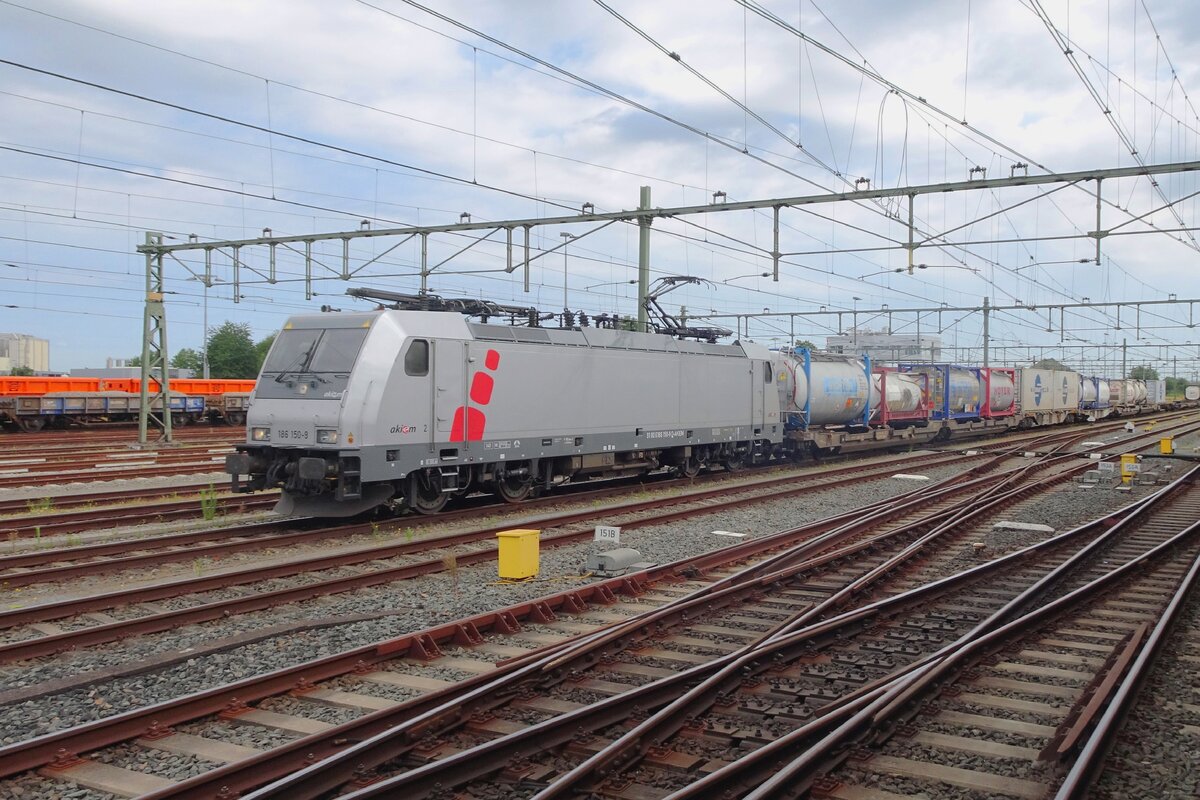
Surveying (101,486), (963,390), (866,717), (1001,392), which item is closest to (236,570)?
(866,717)

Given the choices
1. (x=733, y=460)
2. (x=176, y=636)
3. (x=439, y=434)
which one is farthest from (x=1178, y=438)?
(x=176, y=636)

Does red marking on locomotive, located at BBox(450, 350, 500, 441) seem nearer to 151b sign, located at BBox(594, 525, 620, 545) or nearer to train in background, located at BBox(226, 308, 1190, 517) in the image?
train in background, located at BBox(226, 308, 1190, 517)

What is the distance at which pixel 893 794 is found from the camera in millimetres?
5012

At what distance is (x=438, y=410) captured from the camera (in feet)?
47.1

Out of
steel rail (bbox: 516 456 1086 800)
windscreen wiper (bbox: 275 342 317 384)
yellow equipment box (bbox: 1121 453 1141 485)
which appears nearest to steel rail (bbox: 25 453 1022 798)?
steel rail (bbox: 516 456 1086 800)

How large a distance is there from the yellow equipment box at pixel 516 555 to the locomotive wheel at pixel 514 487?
5.87 meters

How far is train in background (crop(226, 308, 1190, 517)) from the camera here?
1345cm

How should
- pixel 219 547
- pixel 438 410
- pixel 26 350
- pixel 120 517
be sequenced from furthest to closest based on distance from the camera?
1. pixel 26 350
2. pixel 120 517
3. pixel 438 410
4. pixel 219 547

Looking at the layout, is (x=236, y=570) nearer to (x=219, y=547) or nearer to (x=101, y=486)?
(x=219, y=547)

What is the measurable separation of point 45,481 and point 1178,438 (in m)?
40.2

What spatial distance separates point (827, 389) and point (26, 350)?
163 meters

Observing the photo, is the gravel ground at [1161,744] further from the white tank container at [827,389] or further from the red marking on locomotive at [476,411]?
the white tank container at [827,389]

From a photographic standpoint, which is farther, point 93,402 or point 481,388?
point 93,402

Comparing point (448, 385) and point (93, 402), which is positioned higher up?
point (448, 385)
